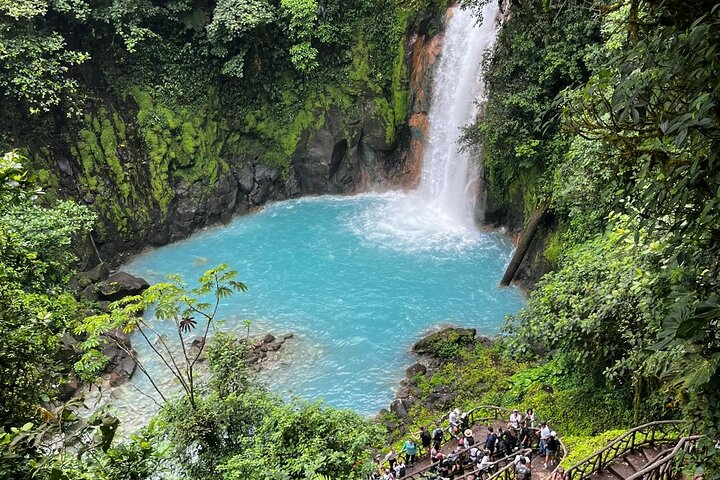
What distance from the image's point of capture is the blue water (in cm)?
1620

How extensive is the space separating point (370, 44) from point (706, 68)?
74.2ft

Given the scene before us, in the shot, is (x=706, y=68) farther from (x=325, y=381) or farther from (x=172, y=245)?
(x=172, y=245)

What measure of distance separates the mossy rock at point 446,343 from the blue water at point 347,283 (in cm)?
59

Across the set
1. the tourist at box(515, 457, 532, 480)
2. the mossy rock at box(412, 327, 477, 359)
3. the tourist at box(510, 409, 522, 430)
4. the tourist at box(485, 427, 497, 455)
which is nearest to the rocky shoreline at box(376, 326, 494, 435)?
the mossy rock at box(412, 327, 477, 359)

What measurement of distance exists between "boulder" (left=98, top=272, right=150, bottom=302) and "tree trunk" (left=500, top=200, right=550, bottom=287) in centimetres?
1320

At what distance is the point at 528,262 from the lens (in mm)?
18484

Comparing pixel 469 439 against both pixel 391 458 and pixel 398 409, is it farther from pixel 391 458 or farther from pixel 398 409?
pixel 398 409

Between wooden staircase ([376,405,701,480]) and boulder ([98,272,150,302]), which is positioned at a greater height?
wooden staircase ([376,405,701,480])

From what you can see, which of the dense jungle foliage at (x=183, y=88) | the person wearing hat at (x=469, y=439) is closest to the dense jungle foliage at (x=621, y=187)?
the person wearing hat at (x=469, y=439)

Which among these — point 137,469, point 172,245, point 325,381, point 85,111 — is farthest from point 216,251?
point 137,469

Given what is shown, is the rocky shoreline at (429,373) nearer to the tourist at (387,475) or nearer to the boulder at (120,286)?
the tourist at (387,475)

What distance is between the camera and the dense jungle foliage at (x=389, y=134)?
11.6ft

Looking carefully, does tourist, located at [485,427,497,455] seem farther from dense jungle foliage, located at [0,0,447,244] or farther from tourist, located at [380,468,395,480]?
dense jungle foliage, located at [0,0,447,244]

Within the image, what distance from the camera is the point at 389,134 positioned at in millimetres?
24750
